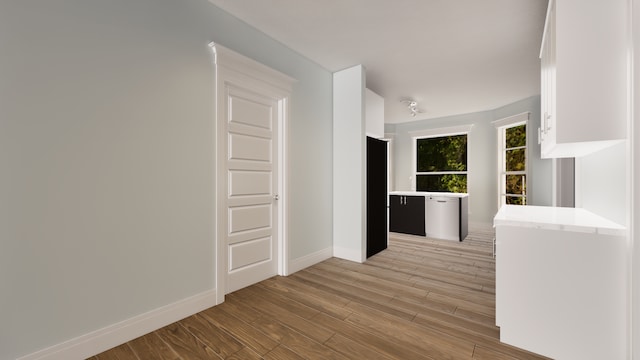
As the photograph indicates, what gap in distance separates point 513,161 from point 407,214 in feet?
8.39

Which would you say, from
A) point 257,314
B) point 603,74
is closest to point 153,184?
point 257,314

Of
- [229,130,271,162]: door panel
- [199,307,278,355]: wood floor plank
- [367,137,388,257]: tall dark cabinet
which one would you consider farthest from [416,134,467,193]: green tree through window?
[199,307,278,355]: wood floor plank

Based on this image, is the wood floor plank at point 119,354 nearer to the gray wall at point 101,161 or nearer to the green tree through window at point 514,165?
the gray wall at point 101,161

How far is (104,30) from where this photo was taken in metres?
1.78

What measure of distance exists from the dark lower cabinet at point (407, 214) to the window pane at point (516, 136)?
236cm

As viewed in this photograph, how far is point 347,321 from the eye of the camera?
214cm

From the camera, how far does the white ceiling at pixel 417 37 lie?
2.41 meters

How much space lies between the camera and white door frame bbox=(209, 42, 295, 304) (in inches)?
95.4

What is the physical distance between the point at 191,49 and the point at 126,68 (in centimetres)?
56

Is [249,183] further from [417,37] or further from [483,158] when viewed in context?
[483,158]

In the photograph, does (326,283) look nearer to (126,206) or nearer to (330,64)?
(126,206)

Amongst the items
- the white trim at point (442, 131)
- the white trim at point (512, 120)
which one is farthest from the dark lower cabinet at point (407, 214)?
the white trim at point (512, 120)

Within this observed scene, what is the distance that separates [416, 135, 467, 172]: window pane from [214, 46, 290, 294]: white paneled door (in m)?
4.93

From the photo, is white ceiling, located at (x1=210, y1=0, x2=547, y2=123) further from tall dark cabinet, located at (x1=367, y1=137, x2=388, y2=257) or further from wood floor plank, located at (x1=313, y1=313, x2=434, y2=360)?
wood floor plank, located at (x1=313, y1=313, x2=434, y2=360)
